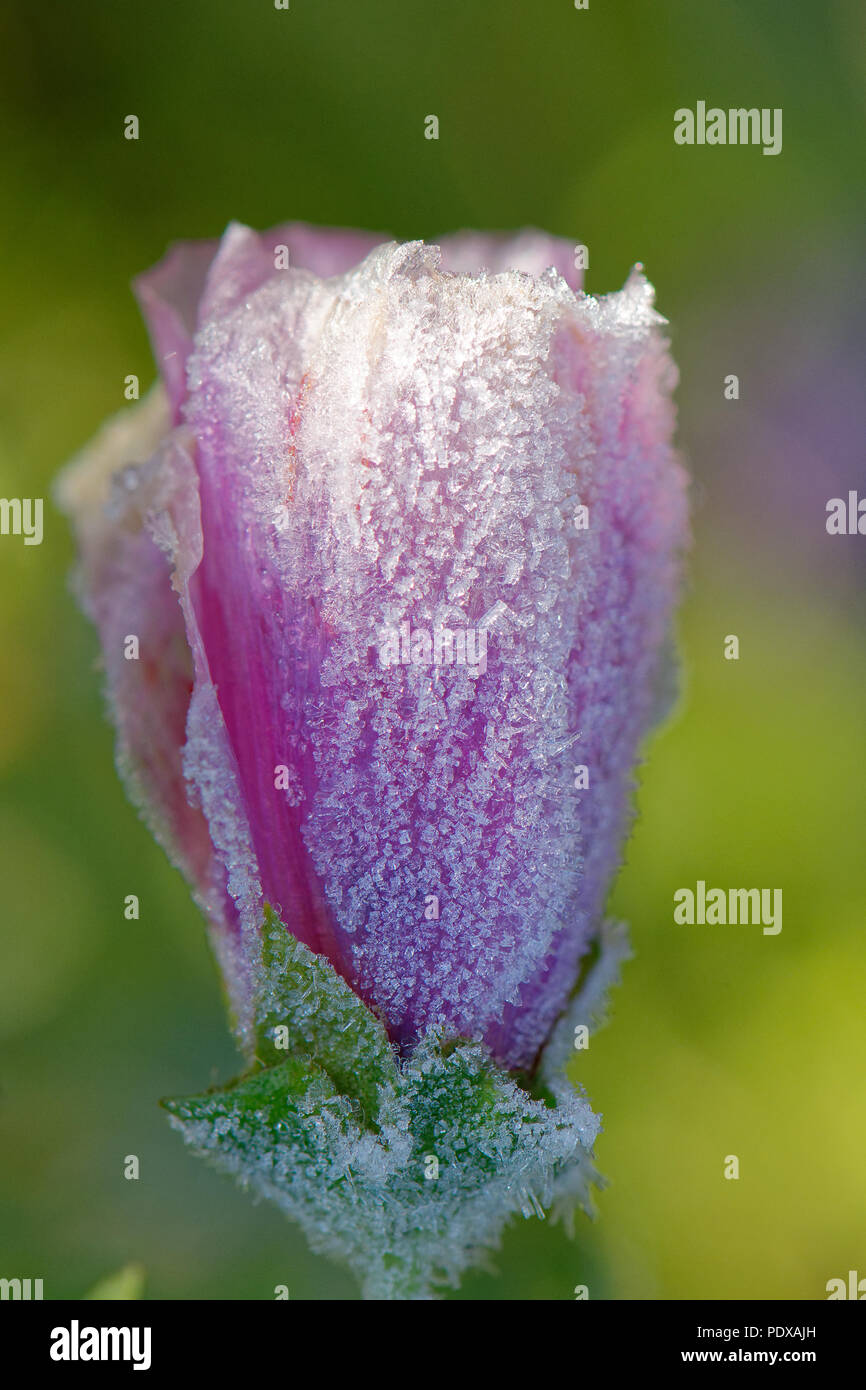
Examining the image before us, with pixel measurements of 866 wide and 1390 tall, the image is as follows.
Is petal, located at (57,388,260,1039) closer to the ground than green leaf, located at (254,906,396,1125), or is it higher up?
higher up

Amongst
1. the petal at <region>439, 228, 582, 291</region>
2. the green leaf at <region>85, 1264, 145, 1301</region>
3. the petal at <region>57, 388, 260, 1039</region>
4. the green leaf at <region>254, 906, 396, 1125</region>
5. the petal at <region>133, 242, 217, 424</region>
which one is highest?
the petal at <region>439, 228, 582, 291</region>

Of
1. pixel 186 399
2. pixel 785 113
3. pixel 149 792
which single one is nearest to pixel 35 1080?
pixel 149 792

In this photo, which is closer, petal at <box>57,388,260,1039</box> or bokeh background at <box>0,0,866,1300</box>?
petal at <box>57,388,260,1039</box>

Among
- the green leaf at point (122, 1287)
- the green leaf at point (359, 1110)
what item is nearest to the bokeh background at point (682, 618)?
the green leaf at point (122, 1287)

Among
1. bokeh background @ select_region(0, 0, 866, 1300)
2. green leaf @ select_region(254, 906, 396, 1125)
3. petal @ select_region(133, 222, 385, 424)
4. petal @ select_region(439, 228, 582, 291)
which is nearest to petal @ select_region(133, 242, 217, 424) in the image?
petal @ select_region(133, 222, 385, 424)

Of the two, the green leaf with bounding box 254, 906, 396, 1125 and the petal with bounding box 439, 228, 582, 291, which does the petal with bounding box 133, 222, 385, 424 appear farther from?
the green leaf with bounding box 254, 906, 396, 1125

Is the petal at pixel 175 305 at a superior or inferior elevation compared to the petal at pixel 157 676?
superior

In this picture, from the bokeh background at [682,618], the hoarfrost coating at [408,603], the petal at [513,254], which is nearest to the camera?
the hoarfrost coating at [408,603]

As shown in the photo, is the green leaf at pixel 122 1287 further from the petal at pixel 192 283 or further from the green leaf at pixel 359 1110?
the petal at pixel 192 283
